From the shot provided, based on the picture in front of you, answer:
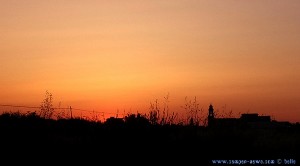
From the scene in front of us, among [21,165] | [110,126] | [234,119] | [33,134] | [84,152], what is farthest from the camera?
[234,119]

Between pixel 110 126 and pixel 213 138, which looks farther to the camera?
pixel 110 126

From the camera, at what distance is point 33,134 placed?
1753cm

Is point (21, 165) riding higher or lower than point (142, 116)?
lower

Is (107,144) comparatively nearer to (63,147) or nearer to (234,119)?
(63,147)

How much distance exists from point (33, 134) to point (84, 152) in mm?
2004

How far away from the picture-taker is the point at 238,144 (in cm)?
1806

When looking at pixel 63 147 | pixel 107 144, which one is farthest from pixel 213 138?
pixel 63 147

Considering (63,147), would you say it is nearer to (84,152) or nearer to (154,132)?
(84,152)

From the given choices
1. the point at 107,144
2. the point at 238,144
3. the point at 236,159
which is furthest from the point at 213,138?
the point at 107,144

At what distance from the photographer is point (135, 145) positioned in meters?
16.9

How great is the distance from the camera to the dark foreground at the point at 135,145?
52.5ft

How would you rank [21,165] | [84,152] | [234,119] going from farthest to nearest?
[234,119] < [84,152] < [21,165]

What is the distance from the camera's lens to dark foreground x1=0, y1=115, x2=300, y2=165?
16.0 metres

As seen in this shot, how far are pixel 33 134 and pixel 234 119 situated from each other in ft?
25.7
